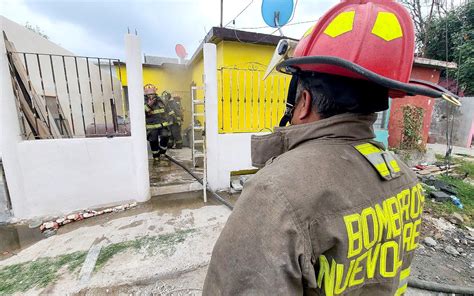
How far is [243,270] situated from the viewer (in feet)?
2.04

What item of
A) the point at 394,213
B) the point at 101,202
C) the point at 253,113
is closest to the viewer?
the point at 394,213

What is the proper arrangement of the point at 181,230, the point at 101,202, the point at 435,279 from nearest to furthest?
the point at 435,279 → the point at 181,230 → the point at 101,202

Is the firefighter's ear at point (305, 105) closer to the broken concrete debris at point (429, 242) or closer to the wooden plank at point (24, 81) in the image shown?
the broken concrete debris at point (429, 242)

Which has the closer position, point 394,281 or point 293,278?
point 293,278

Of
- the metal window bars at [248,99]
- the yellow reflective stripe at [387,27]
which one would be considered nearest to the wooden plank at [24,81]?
the metal window bars at [248,99]

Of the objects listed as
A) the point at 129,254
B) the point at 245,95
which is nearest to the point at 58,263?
the point at 129,254

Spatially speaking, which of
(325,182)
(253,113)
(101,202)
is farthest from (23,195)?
(325,182)

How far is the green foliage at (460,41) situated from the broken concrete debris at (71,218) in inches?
566

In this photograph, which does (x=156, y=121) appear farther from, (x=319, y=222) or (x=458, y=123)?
(x=458, y=123)

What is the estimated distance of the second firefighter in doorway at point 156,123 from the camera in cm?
654

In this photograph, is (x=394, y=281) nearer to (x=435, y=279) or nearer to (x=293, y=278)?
(x=293, y=278)

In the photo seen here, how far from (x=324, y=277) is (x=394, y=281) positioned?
409 mm

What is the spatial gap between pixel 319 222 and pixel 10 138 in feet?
14.3

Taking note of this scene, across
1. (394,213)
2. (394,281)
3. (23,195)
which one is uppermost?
(394,213)
